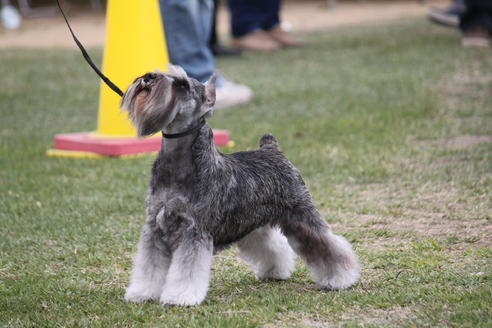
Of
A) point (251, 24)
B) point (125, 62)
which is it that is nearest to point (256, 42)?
point (251, 24)

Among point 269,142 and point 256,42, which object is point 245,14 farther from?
point 269,142

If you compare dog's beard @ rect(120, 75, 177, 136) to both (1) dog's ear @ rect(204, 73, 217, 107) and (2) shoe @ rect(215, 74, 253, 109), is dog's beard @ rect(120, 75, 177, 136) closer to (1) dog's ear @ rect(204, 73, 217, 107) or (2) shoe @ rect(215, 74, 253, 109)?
(1) dog's ear @ rect(204, 73, 217, 107)

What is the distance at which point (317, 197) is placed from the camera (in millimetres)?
6172

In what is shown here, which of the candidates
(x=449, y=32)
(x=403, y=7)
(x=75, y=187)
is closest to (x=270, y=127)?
(x=75, y=187)

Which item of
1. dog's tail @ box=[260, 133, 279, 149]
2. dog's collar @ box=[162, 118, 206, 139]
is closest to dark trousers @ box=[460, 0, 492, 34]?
dog's tail @ box=[260, 133, 279, 149]

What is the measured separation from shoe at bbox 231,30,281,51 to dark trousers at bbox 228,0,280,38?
118mm

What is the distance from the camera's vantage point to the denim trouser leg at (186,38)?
852cm

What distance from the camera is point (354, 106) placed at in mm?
9461

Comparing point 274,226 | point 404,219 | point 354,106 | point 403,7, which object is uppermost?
point 274,226

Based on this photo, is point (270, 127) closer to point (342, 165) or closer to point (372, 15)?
point (342, 165)

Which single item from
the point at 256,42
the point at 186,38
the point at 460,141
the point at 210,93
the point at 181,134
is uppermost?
the point at 210,93

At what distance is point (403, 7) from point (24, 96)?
14327 mm

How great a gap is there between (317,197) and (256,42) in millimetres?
8782

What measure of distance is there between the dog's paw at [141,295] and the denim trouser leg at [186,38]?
4694mm
